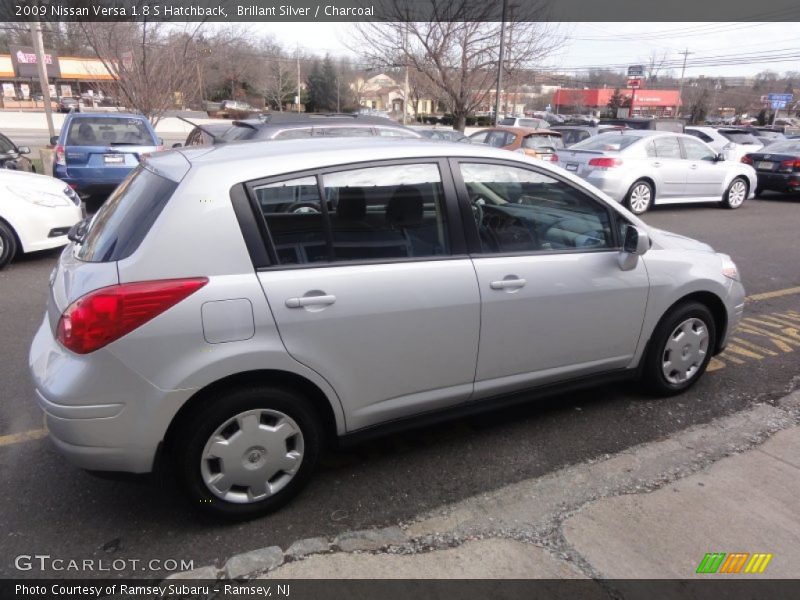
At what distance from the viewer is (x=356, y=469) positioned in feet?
10.1

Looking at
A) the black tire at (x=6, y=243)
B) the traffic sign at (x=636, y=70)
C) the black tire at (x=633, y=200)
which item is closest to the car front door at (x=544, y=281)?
the black tire at (x=6, y=243)

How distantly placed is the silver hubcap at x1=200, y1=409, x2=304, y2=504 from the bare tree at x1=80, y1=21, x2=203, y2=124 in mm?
15058

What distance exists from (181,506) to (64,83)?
63.6 meters

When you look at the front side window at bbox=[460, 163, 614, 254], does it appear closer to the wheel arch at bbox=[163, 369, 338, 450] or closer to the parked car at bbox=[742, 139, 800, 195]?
the wheel arch at bbox=[163, 369, 338, 450]

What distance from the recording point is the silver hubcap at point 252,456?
247cm

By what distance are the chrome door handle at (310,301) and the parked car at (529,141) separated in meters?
10.4

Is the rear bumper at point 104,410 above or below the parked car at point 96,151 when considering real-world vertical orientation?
below

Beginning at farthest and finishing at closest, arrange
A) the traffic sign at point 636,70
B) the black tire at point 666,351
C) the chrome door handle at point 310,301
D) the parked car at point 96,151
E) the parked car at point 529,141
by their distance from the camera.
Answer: the traffic sign at point 636,70
the parked car at point 529,141
the parked car at point 96,151
the black tire at point 666,351
the chrome door handle at point 310,301

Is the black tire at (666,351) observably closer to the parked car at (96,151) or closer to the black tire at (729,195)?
the parked car at (96,151)

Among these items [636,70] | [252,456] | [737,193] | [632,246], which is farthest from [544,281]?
[636,70]

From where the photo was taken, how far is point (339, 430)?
108 inches

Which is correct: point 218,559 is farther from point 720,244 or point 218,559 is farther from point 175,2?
point 175,2

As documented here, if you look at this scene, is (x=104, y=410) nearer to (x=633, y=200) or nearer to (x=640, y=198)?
(x=633, y=200)

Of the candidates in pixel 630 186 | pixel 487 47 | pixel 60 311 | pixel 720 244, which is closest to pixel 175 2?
pixel 487 47
